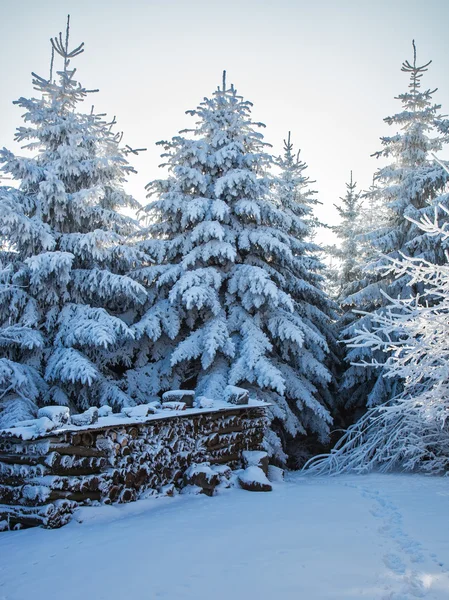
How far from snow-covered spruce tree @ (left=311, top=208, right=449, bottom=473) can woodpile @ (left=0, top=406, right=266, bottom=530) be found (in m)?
2.62

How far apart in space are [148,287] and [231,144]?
3580 mm

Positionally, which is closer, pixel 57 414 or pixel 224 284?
pixel 57 414

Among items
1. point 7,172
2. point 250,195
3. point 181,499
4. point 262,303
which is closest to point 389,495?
point 181,499

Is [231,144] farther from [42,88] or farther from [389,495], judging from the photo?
[389,495]

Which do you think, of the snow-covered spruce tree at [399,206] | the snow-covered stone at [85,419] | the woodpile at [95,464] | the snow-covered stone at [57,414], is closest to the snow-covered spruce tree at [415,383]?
the snow-covered spruce tree at [399,206]

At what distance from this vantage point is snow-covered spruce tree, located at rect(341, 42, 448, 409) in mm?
10391

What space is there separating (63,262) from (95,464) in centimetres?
394

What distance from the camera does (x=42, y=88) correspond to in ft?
28.9

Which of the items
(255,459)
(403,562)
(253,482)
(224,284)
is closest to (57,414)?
(253,482)

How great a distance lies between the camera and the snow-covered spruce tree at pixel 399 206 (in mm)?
10391

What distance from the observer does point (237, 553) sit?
10.9 feet

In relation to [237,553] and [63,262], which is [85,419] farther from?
[63,262]

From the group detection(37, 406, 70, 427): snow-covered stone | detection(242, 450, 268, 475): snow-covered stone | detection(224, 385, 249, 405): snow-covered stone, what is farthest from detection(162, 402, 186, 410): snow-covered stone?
detection(37, 406, 70, 427): snow-covered stone

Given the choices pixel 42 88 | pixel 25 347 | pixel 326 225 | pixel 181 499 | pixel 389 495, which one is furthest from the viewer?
pixel 326 225
